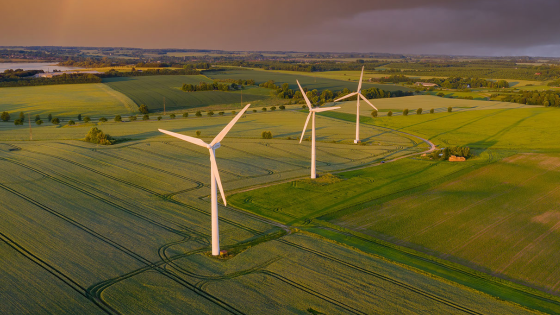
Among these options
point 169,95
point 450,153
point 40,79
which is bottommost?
point 450,153

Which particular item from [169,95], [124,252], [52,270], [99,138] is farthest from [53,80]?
[52,270]

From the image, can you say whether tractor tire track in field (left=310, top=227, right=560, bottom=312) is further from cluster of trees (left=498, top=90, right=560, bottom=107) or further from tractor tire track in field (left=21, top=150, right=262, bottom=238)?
cluster of trees (left=498, top=90, right=560, bottom=107)

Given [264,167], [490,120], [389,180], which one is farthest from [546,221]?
[490,120]

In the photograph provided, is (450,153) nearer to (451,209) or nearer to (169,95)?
(451,209)

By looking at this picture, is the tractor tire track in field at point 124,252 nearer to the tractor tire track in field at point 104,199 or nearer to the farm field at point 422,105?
the tractor tire track in field at point 104,199

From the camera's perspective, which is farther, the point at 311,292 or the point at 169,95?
the point at 169,95

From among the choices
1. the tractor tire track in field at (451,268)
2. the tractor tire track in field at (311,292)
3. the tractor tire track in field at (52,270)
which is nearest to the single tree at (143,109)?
the tractor tire track in field at (52,270)

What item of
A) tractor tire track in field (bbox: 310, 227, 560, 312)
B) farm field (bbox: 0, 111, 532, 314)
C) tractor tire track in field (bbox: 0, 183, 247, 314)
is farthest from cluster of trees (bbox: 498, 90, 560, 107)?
tractor tire track in field (bbox: 0, 183, 247, 314)

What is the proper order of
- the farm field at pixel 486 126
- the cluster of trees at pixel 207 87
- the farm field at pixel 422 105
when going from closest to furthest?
1. the farm field at pixel 486 126
2. the farm field at pixel 422 105
3. the cluster of trees at pixel 207 87
